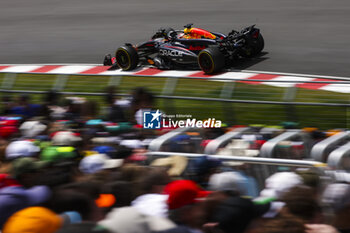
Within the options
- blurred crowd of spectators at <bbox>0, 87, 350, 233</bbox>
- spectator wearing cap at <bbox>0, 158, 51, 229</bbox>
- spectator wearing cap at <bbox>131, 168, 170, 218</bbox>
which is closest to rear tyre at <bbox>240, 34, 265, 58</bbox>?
blurred crowd of spectators at <bbox>0, 87, 350, 233</bbox>

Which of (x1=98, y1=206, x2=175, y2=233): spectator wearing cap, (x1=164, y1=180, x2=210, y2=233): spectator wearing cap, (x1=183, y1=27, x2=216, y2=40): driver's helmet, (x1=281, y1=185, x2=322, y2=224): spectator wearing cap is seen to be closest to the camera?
(x1=98, y1=206, x2=175, y2=233): spectator wearing cap

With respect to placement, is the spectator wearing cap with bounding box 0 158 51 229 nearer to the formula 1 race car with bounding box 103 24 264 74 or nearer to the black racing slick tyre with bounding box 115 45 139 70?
the formula 1 race car with bounding box 103 24 264 74

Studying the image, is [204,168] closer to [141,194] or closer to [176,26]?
[141,194]

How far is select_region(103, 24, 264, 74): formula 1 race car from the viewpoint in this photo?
12.3 m

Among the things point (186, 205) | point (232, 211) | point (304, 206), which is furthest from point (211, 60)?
point (232, 211)

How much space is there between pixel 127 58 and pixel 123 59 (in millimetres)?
167

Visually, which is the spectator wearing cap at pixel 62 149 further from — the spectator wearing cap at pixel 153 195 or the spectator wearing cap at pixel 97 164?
the spectator wearing cap at pixel 153 195

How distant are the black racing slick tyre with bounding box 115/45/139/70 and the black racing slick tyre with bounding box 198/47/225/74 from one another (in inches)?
77.0

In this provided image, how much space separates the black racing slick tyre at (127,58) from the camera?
13430mm

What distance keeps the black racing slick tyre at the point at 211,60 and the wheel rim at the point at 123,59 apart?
2.12 metres

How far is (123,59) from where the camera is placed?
44.8 ft

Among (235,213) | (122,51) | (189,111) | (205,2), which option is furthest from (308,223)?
(205,2)

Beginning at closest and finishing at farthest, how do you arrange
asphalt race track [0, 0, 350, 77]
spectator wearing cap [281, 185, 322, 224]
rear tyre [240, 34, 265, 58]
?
spectator wearing cap [281, 185, 322, 224] < rear tyre [240, 34, 265, 58] < asphalt race track [0, 0, 350, 77]

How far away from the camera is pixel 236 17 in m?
16.7
